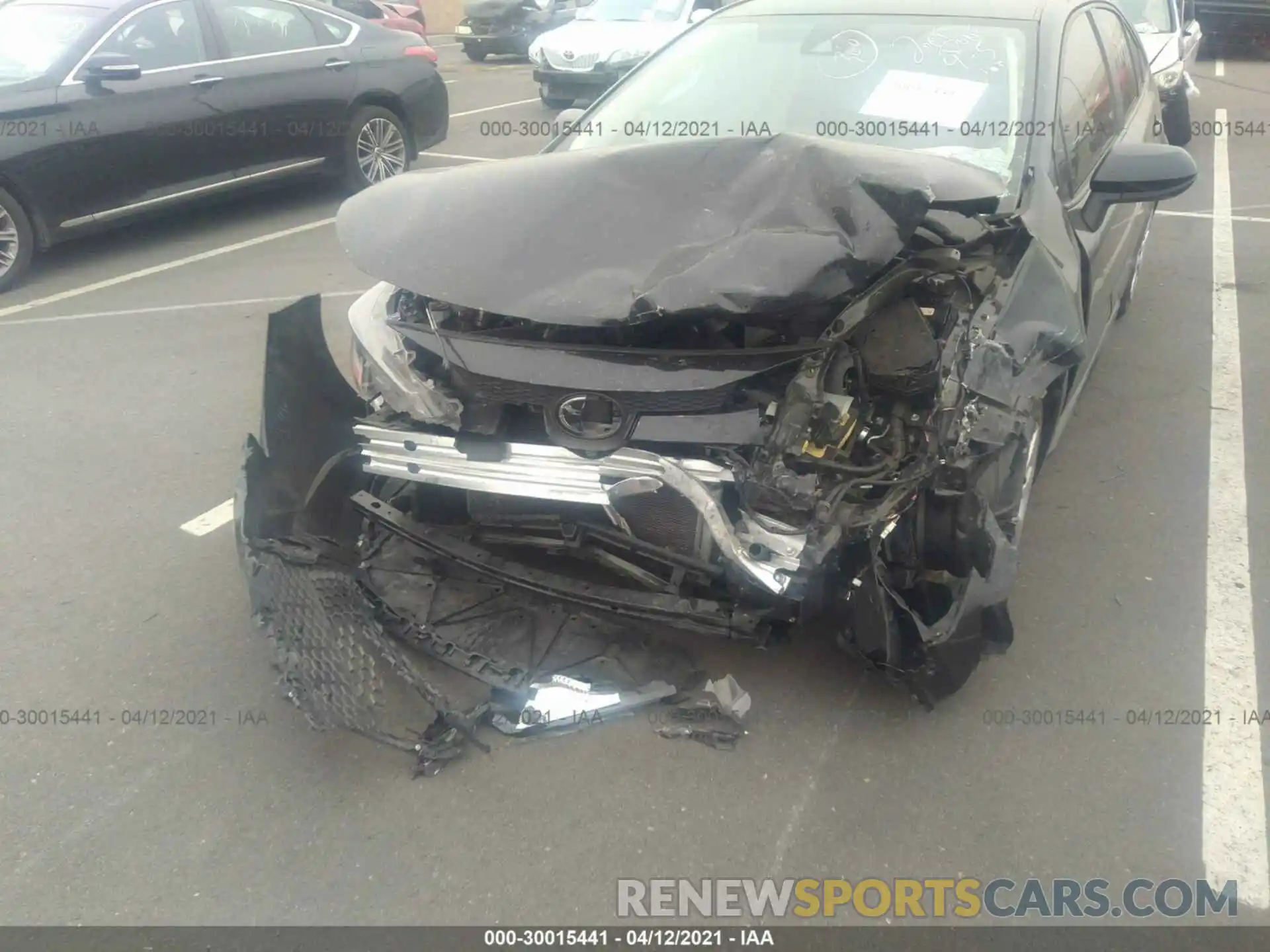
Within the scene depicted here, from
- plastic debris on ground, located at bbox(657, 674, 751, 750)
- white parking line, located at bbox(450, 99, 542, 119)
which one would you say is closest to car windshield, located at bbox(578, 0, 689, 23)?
white parking line, located at bbox(450, 99, 542, 119)

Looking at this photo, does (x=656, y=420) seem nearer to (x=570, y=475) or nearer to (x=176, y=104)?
(x=570, y=475)

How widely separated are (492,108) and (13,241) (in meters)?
7.74

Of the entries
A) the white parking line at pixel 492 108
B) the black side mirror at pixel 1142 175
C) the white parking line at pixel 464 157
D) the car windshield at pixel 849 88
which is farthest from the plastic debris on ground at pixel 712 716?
the white parking line at pixel 492 108

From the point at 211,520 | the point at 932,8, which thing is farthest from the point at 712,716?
the point at 932,8

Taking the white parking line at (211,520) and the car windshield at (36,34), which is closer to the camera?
the white parking line at (211,520)

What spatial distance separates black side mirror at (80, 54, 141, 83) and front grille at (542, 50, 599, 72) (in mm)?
5941

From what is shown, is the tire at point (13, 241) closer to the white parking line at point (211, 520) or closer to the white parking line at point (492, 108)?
the white parking line at point (211, 520)

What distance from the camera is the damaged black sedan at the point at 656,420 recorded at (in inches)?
98.0

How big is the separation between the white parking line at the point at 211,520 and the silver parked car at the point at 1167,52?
24.6 feet

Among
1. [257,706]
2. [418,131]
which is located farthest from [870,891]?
[418,131]

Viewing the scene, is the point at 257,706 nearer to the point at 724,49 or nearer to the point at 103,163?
the point at 724,49

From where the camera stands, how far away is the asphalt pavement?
233 centimetres

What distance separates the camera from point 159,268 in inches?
263

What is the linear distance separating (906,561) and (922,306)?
2.40 ft
